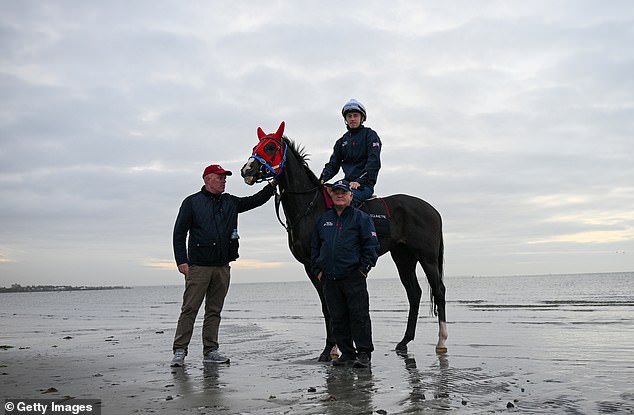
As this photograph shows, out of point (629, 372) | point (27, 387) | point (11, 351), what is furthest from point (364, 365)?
point (11, 351)

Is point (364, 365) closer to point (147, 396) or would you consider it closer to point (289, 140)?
point (147, 396)

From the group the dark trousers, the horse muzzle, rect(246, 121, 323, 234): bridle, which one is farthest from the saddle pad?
the horse muzzle

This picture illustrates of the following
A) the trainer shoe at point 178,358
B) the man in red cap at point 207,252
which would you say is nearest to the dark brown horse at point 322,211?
the man in red cap at point 207,252

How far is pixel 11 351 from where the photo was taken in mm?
9430

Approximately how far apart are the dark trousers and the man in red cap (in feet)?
5.01

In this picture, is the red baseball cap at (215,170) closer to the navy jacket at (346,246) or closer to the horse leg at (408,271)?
the navy jacket at (346,246)

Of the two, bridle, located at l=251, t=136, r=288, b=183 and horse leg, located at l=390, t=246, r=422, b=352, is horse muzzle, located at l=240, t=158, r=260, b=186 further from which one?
horse leg, located at l=390, t=246, r=422, b=352

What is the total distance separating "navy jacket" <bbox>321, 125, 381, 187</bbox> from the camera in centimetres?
762

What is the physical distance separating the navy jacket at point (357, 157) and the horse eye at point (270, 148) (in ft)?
3.46

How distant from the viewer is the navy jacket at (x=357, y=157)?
762 cm

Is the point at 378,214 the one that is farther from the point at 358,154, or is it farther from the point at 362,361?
the point at 362,361

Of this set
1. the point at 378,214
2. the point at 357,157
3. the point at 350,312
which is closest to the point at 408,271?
the point at 378,214

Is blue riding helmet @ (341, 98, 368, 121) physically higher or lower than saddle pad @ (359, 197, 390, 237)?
higher

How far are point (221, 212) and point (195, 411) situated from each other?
3476mm
